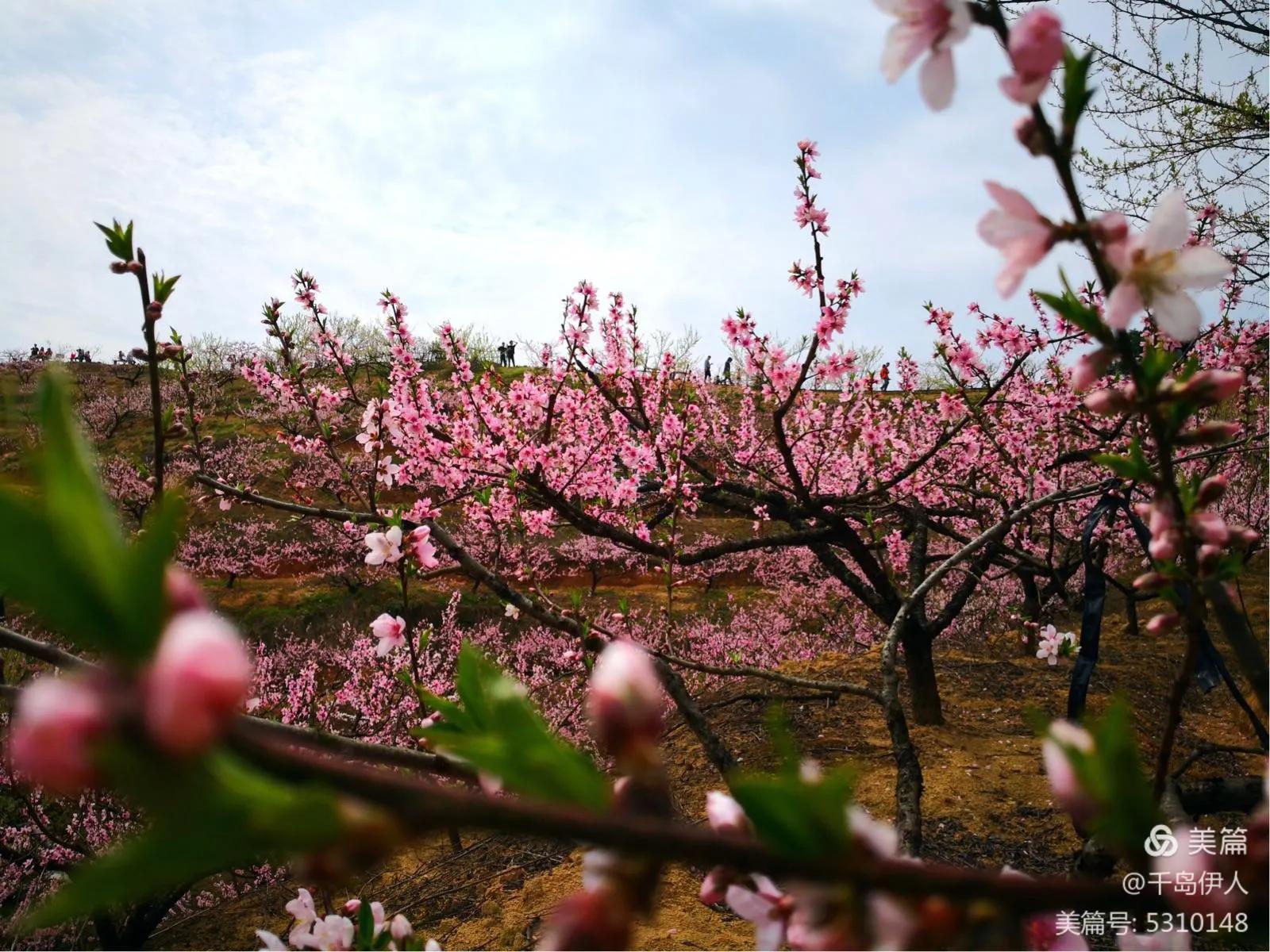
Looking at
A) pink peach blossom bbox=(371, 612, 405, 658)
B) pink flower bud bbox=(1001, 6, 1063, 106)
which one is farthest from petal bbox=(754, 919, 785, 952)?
pink peach blossom bbox=(371, 612, 405, 658)

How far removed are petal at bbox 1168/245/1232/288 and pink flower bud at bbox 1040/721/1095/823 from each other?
1.81ft

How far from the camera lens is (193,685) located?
0.34m

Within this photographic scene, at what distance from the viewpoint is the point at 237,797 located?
320 millimetres

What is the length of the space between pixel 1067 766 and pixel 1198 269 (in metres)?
0.61

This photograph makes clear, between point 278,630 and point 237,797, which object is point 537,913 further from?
point 278,630

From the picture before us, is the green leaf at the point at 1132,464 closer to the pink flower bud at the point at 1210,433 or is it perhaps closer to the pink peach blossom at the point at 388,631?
A: the pink flower bud at the point at 1210,433

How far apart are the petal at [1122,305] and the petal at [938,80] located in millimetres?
298

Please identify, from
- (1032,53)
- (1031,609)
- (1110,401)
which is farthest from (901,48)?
(1031,609)

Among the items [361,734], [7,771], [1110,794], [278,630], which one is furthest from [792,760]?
[278,630]

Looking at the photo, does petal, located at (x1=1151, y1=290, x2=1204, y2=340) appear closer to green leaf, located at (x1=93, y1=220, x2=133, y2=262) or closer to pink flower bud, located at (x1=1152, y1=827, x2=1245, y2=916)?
pink flower bud, located at (x1=1152, y1=827, x2=1245, y2=916)

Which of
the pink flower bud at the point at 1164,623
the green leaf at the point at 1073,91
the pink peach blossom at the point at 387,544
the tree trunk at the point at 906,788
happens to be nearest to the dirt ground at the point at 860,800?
the tree trunk at the point at 906,788

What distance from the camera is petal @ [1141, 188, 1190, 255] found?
78cm

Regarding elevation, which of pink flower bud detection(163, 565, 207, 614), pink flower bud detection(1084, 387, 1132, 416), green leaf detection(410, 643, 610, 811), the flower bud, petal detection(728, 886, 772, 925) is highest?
pink flower bud detection(1084, 387, 1132, 416)

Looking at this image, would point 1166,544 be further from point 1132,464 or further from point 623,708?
point 623,708
